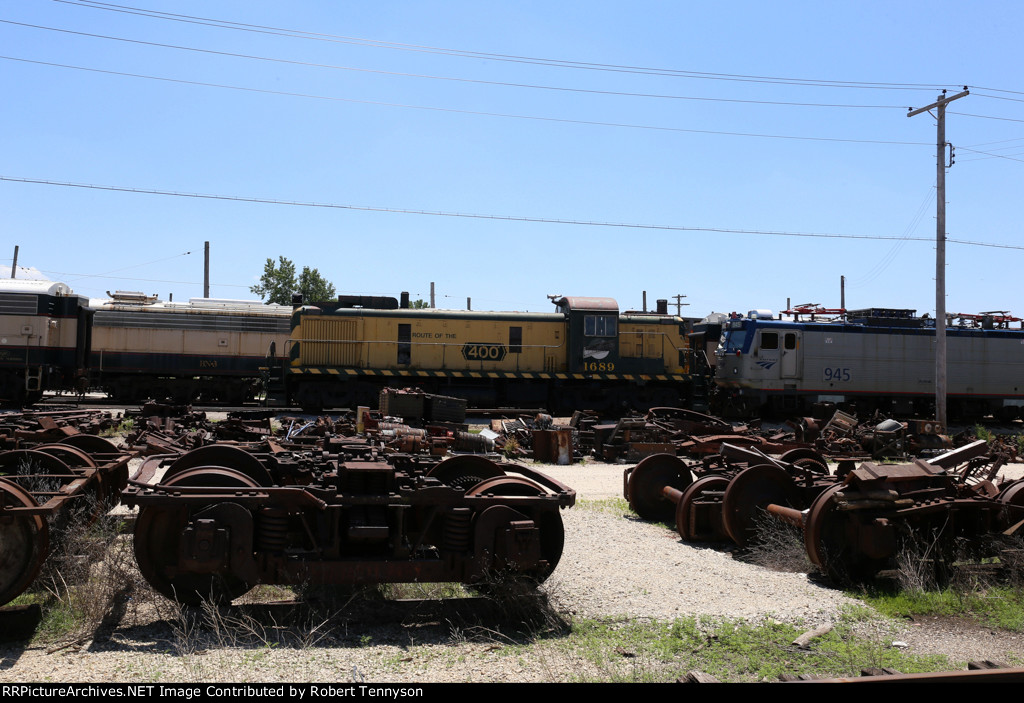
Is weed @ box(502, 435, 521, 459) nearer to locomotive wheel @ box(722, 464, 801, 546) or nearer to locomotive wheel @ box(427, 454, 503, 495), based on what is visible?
locomotive wheel @ box(722, 464, 801, 546)

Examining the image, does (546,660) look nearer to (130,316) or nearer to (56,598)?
(56,598)

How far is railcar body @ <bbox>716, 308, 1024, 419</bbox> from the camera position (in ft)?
88.3

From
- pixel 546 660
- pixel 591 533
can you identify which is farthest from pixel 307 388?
pixel 546 660

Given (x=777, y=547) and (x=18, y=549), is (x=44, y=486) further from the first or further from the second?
(x=777, y=547)

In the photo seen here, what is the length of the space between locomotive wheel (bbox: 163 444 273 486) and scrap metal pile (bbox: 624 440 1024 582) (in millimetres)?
4752

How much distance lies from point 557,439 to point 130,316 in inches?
764

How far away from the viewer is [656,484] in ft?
32.8

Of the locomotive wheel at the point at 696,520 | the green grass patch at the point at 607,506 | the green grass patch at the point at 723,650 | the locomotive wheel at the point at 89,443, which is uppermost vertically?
the locomotive wheel at the point at 89,443

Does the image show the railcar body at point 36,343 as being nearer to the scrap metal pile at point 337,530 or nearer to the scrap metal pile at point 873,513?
the scrap metal pile at point 337,530

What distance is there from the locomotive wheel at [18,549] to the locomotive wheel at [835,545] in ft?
19.8

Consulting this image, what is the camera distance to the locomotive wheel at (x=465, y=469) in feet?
22.6

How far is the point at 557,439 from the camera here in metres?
16.0

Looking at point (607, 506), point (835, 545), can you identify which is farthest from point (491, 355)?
point (835, 545)

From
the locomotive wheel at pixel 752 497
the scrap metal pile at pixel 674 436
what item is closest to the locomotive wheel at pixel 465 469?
the locomotive wheel at pixel 752 497
